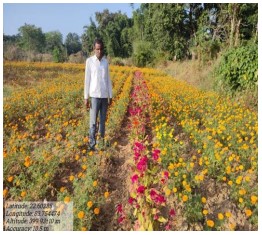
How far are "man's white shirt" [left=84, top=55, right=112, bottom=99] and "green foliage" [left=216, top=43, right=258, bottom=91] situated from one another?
4.96 m

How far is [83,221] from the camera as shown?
107 inches

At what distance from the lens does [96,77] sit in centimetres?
445

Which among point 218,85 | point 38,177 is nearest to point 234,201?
point 38,177

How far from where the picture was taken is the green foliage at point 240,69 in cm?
751

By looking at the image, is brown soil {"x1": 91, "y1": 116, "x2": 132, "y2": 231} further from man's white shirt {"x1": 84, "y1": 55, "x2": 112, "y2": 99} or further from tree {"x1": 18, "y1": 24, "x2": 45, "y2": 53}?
tree {"x1": 18, "y1": 24, "x2": 45, "y2": 53}

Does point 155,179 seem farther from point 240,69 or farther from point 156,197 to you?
point 240,69

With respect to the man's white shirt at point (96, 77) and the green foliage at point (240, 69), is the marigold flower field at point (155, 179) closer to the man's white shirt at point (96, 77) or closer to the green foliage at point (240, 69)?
the man's white shirt at point (96, 77)

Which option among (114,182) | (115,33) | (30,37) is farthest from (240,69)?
(30,37)

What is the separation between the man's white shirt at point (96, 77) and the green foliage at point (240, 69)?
16.3 feet

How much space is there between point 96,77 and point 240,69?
5.43m

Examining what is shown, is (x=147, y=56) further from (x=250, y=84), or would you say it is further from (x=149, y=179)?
(x=149, y=179)

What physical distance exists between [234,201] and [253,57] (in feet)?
19.0

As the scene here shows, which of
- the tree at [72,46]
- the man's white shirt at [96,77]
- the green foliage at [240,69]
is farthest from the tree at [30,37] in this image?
the man's white shirt at [96,77]

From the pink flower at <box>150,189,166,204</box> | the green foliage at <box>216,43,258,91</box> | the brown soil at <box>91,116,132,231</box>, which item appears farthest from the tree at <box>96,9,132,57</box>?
the pink flower at <box>150,189,166,204</box>
